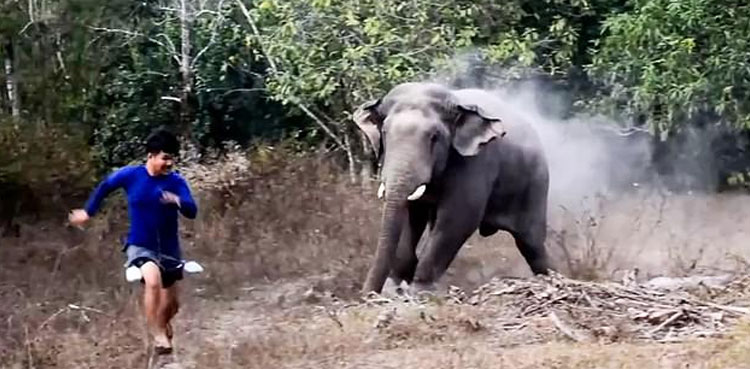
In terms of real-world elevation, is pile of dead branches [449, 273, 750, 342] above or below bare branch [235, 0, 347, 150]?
below

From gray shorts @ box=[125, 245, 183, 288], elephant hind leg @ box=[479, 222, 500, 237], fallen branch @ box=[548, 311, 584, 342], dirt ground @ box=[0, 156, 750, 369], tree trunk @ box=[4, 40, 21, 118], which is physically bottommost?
dirt ground @ box=[0, 156, 750, 369]

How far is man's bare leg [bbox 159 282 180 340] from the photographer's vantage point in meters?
8.54

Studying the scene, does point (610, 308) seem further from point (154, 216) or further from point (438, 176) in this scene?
point (154, 216)

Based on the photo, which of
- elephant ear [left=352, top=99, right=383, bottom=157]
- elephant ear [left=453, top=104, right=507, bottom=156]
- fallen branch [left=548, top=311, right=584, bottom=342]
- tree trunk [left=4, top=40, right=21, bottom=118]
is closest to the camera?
fallen branch [left=548, top=311, right=584, bottom=342]

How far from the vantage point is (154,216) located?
8.55 metres

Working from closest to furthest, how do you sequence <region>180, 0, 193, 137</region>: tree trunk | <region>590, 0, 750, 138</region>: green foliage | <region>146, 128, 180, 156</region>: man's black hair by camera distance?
<region>146, 128, 180, 156</region>: man's black hair
<region>590, 0, 750, 138</region>: green foliage
<region>180, 0, 193, 137</region>: tree trunk

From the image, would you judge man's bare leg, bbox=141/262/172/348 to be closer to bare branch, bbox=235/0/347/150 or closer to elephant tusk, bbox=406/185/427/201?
elephant tusk, bbox=406/185/427/201

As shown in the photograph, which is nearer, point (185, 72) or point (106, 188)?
point (106, 188)

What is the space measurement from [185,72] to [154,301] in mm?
11643

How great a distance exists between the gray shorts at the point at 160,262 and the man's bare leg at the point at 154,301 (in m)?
0.05

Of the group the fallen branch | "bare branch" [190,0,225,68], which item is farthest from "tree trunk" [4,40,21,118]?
the fallen branch

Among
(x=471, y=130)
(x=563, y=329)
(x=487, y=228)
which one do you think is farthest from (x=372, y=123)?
(x=563, y=329)

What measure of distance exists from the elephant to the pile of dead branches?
90 centimetres

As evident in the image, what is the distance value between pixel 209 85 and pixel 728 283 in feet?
35.5
